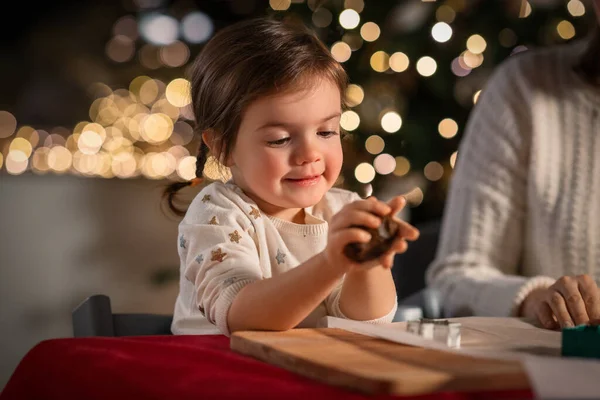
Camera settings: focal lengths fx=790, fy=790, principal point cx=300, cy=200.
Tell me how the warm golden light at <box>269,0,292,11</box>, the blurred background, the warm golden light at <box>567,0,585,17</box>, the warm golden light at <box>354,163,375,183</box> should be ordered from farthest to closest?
the warm golden light at <box>354,163,375,183</box> → the warm golden light at <box>567,0,585,17</box> → the blurred background → the warm golden light at <box>269,0,292,11</box>

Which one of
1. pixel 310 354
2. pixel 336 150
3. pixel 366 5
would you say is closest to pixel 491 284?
pixel 336 150

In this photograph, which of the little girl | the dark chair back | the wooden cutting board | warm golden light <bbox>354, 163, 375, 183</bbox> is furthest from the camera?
warm golden light <bbox>354, 163, 375, 183</bbox>

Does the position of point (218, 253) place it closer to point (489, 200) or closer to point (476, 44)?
→ point (489, 200)

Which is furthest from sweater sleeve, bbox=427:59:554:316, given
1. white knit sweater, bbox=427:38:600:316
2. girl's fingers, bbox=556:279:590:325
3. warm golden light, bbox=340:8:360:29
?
warm golden light, bbox=340:8:360:29

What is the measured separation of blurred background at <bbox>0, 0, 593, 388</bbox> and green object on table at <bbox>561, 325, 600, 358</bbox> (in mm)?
1631

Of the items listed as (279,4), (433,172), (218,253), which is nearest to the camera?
(218,253)

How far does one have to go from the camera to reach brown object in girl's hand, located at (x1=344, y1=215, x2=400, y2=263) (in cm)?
74

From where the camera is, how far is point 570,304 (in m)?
1.03

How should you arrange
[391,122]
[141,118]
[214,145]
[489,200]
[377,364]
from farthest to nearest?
[141,118] < [391,122] < [489,200] < [214,145] < [377,364]

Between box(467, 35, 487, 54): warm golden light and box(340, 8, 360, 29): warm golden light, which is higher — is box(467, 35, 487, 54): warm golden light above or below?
below

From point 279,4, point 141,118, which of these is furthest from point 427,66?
point 141,118

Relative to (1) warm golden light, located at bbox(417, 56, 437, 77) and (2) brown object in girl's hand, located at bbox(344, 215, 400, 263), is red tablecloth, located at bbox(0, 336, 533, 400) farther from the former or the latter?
(1) warm golden light, located at bbox(417, 56, 437, 77)

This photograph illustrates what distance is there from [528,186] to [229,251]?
100 cm

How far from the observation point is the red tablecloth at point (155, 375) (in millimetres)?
558
